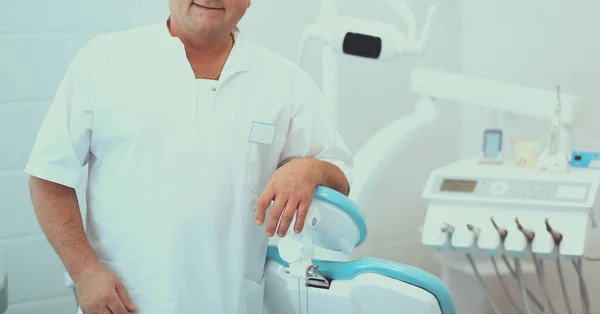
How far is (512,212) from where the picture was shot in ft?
7.79

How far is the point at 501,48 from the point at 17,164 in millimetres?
1995

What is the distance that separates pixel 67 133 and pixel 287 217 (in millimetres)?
510

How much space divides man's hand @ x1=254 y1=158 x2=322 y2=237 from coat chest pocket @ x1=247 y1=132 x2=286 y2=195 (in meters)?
0.15

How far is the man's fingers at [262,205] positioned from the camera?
1572 mm

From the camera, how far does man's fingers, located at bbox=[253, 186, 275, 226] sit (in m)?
1.57

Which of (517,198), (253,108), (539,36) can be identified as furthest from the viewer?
(539,36)

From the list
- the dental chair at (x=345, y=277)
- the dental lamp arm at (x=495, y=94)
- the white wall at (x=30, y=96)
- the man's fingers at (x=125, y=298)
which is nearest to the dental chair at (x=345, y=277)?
the dental chair at (x=345, y=277)

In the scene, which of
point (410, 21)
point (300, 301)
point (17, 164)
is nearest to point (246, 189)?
point (300, 301)

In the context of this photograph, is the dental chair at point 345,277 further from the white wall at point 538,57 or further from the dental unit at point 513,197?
the white wall at point 538,57

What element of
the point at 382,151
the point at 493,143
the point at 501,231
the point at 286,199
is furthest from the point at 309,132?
the point at 493,143

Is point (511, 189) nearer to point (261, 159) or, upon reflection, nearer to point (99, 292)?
point (261, 159)

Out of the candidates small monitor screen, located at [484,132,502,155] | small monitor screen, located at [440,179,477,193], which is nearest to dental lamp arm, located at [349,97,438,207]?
small monitor screen, located at [440,179,477,193]

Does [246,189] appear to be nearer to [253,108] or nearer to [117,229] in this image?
[253,108]

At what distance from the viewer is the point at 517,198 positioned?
7.77 feet
